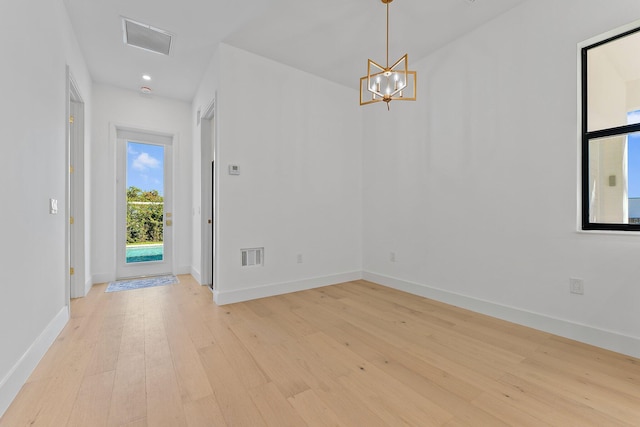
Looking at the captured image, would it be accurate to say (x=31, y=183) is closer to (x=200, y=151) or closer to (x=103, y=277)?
(x=200, y=151)

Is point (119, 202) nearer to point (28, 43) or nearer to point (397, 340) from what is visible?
point (28, 43)

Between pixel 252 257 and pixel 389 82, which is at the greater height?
pixel 389 82

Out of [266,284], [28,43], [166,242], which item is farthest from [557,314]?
[166,242]

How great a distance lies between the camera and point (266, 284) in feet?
11.9

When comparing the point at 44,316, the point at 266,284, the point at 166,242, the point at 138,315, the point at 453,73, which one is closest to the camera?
the point at 44,316

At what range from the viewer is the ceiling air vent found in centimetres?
299

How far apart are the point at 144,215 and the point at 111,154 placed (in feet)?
3.45

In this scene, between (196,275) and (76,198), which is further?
(196,275)

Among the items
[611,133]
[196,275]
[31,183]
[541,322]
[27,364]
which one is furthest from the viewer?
[196,275]

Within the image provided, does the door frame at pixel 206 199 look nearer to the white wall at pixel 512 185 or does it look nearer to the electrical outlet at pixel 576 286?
the white wall at pixel 512 185

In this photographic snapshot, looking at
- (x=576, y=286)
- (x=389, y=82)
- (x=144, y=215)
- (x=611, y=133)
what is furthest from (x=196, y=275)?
(x=611, y=133)

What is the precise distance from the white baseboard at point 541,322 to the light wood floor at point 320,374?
96mm

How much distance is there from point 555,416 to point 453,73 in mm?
3277

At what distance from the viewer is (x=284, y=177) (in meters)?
3.81
